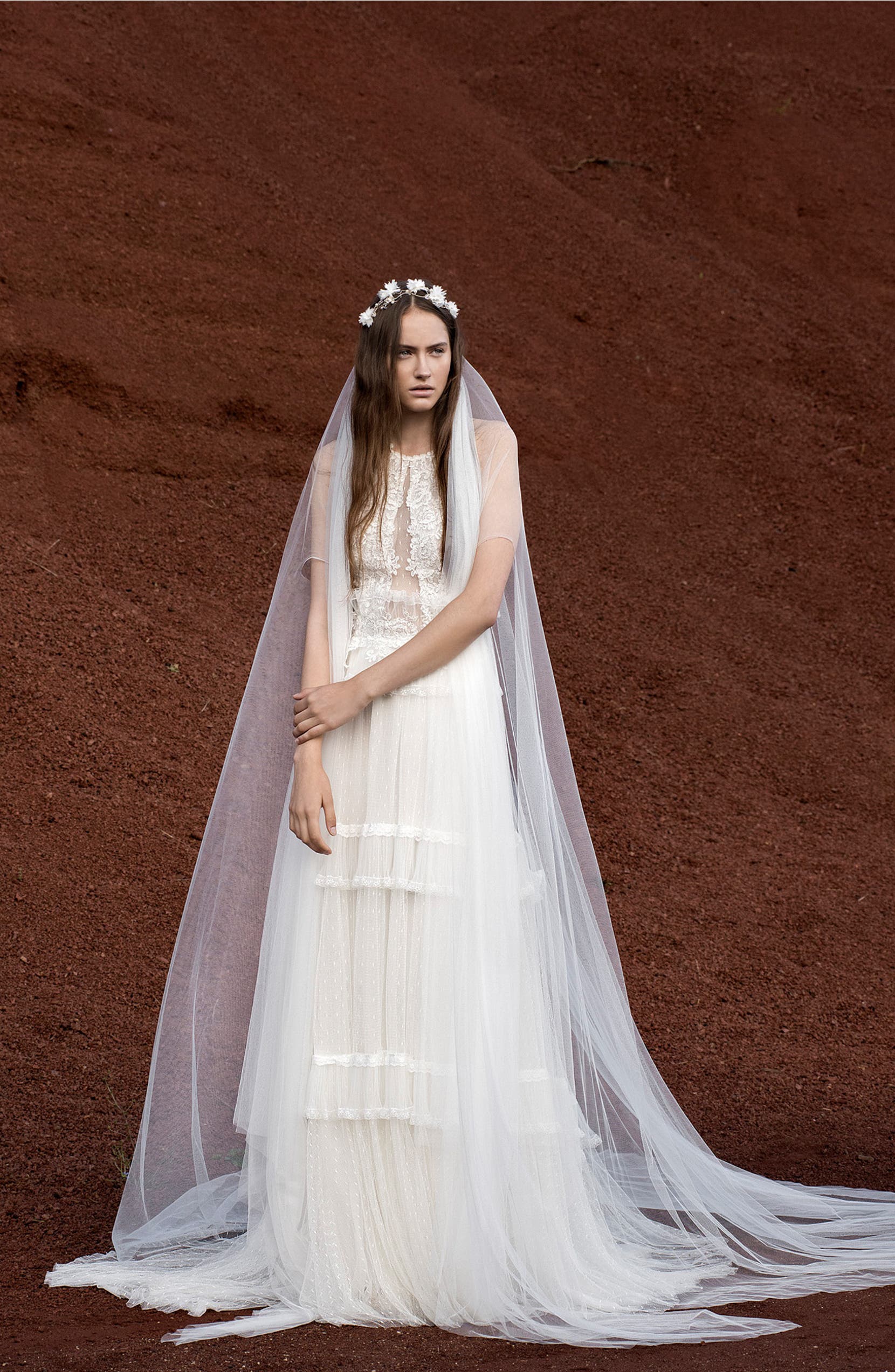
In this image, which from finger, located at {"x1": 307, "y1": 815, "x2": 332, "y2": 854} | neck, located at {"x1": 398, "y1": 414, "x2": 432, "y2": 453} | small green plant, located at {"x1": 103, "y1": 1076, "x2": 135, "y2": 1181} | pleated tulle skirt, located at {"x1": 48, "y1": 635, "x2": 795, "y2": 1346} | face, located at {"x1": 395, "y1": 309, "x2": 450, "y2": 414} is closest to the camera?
pleated tulle skirt, located at {"x1": 48, "y1": 635, "x2": 795, "y2": 1346}

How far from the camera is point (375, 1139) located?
275 centimetres

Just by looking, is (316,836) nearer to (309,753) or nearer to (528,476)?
(309,753)

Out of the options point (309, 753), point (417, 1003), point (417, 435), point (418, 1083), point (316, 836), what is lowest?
point (418, 1083)

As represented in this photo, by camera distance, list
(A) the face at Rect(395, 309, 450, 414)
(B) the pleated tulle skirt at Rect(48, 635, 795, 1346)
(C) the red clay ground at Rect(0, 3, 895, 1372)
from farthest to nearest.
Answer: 1. (C) the red clay ground at Rect(0, 3, 895, 1372)
2. (A) the face at Rect(395, 309, 450, 414)
3. (B) the pleated tulle skirt at Rect(48, 635, 795, 1346)

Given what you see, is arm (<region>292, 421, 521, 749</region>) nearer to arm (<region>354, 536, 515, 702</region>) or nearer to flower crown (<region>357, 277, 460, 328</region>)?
arm (<region>354, 536, 515, 702</region>)

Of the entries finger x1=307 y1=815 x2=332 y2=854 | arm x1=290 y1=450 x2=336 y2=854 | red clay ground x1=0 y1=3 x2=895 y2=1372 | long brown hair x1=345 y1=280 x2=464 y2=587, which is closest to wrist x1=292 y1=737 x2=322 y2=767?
arm x1=290 y1=450 x2=336 y2=854

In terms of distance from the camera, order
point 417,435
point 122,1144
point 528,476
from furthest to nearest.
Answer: point 528,476 < point 122,1144 < point 417,435

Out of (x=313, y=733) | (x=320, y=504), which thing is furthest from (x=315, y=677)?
(x=320, y=504)

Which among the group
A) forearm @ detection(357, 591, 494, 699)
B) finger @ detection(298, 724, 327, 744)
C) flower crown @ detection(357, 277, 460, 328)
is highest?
Result: flower crown @ detection(357, 277, 460, 328)

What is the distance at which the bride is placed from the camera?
8.89 ft

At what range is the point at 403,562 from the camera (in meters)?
2.97

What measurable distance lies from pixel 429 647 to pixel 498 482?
1.52 ft

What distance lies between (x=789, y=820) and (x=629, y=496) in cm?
298

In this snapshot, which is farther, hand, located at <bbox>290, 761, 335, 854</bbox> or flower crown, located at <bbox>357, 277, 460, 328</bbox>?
flower crown, located at <bbox>357, 277, 460, 328</bbox>
